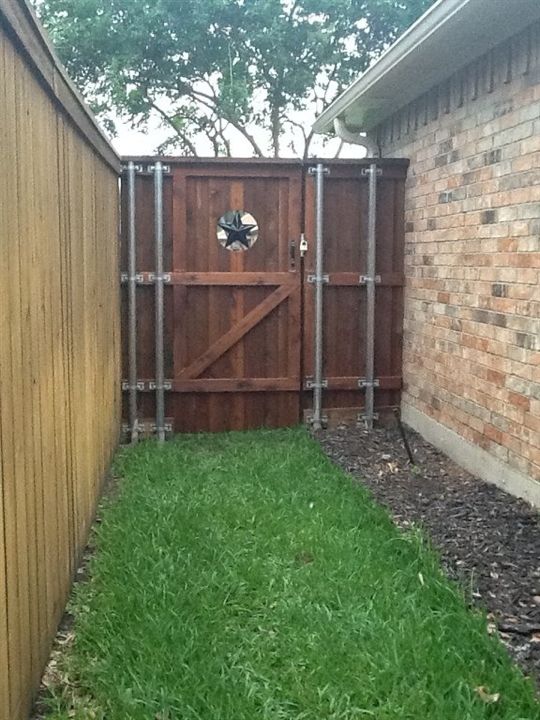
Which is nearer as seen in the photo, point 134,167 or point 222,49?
point 134,167

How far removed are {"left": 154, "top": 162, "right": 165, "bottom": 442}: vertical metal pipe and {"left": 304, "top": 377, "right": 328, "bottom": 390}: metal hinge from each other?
1213 mm

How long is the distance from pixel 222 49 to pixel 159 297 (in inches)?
411

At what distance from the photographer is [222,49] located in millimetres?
16484

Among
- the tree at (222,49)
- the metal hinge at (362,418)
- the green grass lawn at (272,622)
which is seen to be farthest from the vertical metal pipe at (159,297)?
the tree at (222,49)

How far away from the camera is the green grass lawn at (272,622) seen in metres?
2.89

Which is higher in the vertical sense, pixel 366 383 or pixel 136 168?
pixel 136 168

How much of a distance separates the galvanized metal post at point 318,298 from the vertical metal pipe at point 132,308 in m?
1.50

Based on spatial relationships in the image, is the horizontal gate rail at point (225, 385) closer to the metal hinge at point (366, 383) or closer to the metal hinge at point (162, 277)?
the metal hinge at point (366, 383)

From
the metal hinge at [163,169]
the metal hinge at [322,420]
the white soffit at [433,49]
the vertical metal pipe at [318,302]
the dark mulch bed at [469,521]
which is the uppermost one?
the white soffit at [433,49]

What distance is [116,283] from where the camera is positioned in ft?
22.4

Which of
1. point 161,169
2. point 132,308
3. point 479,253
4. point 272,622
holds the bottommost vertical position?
point 272,622

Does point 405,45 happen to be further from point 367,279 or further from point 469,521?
point 469,521

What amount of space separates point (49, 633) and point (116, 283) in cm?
388

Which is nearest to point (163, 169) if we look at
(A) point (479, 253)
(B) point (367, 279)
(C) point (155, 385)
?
(C) point (155, 385)
